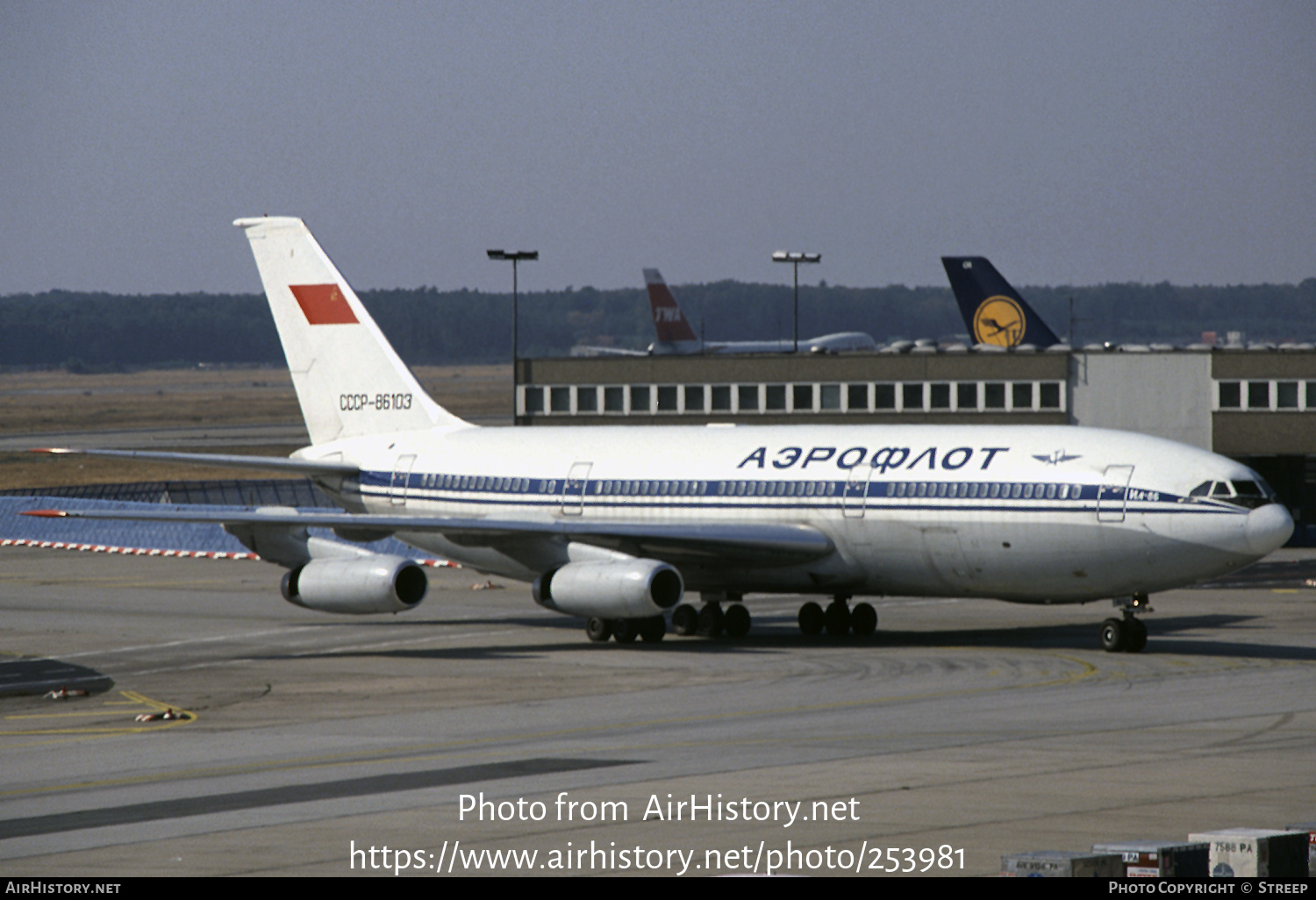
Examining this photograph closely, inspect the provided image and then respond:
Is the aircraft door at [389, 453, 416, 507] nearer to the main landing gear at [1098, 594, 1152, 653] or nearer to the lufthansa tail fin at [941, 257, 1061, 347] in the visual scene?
the main landing gear at [1098, 594, 1152, 653]

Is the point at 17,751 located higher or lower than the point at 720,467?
lower

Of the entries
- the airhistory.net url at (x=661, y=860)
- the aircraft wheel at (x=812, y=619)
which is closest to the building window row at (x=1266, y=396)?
the aircraft wheel at (x=812, y=619)

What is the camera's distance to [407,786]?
23.3 m

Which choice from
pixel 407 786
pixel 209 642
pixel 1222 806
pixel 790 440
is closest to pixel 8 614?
pixel 209 642

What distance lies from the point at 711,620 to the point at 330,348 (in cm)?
1475

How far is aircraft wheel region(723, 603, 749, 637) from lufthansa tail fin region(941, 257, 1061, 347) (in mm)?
44721

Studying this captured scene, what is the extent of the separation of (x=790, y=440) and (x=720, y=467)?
181 centimetres

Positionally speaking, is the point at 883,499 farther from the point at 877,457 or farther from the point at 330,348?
the point at 330,348
